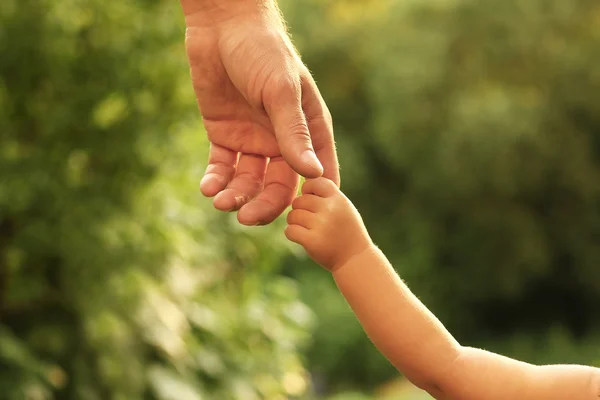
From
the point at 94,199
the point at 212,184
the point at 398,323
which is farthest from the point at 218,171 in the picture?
the point at 94,199

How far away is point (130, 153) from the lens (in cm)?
327

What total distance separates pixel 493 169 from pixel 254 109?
29.6ft

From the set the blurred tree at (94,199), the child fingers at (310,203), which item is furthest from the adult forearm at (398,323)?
the blurred tree at (94,199)

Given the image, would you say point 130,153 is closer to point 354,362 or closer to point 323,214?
point 323,214

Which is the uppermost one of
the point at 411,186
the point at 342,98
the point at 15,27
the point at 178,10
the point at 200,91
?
the point at 342,98

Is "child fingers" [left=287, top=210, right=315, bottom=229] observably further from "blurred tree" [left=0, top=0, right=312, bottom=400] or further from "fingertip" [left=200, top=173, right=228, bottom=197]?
"blurred tree" [left=0, top=0, right=312, bottom=400]

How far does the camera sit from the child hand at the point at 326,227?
4.23 ft

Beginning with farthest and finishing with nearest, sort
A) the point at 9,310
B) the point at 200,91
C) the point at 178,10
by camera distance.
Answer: the point at 178,10 < the point at 9,310 < the point at 200,91

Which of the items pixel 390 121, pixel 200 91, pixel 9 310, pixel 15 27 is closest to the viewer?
pixel 200 91

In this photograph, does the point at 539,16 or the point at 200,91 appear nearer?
the point at 200,91

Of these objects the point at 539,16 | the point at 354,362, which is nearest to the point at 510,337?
the point at 354,362

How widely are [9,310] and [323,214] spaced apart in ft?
8.14

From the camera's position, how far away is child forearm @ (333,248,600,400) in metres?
1.22

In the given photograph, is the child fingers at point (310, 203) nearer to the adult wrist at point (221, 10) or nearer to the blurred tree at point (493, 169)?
the adult wrist at point (221, 10)
